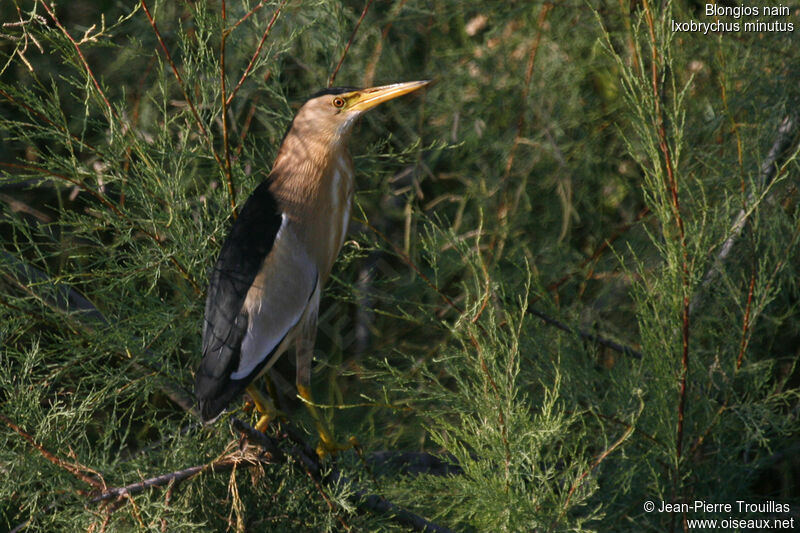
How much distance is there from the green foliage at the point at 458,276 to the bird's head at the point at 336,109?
0.11 meters

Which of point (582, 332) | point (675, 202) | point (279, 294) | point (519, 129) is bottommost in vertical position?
point (582, 332)

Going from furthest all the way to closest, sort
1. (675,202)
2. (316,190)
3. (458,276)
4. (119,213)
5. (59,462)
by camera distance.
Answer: (458,276) < (316,190) < (119,213) < (59,462) < (675,202)

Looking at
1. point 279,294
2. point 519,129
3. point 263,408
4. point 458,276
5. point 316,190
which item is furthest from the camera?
point 458,276

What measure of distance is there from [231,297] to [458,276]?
41.0 inches

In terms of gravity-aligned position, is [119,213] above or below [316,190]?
above

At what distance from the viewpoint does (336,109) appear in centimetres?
186

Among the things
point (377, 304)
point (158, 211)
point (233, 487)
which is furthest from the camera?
point (377, 304)

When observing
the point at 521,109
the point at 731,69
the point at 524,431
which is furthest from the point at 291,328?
the point at 731,69

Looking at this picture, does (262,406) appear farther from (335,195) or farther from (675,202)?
(675,202)

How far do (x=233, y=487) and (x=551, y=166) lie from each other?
138cm

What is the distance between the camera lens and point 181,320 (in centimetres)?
167

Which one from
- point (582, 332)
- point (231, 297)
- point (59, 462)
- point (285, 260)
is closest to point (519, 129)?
point (582, 332)

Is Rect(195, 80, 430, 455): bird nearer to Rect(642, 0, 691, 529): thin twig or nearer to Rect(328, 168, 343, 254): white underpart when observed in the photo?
Rect(328, 168, 343, 254): white underpart

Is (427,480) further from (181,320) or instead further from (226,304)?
(181,320)
